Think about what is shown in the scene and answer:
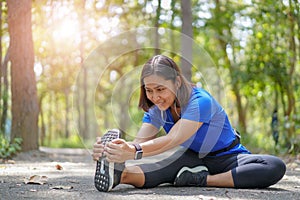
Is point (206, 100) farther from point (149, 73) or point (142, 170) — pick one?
point (142, 170)

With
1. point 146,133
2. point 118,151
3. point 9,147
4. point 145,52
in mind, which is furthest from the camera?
point 145,52

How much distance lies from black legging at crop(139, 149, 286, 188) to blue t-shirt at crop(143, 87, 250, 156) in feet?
0.20

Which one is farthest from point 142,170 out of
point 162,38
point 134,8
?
point 162,38

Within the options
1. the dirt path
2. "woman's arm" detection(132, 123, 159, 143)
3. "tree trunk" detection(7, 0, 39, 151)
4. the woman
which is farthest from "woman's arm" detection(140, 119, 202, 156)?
"tree trunk" detection(7, 0, 39, 151)

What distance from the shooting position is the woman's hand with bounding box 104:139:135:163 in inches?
112

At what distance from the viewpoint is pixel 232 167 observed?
10.9ft

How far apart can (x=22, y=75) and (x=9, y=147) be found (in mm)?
1027

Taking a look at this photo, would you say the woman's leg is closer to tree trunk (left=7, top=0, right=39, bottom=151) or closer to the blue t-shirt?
the blue t-shirt

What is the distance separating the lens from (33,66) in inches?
278

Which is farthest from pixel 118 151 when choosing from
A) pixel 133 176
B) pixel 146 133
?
pixel 146 133

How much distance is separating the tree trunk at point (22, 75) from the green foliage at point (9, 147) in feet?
0.54

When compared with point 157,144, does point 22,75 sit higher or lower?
higher

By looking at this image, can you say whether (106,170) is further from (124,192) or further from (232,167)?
(232,167)

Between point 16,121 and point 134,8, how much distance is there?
23.6 ft
